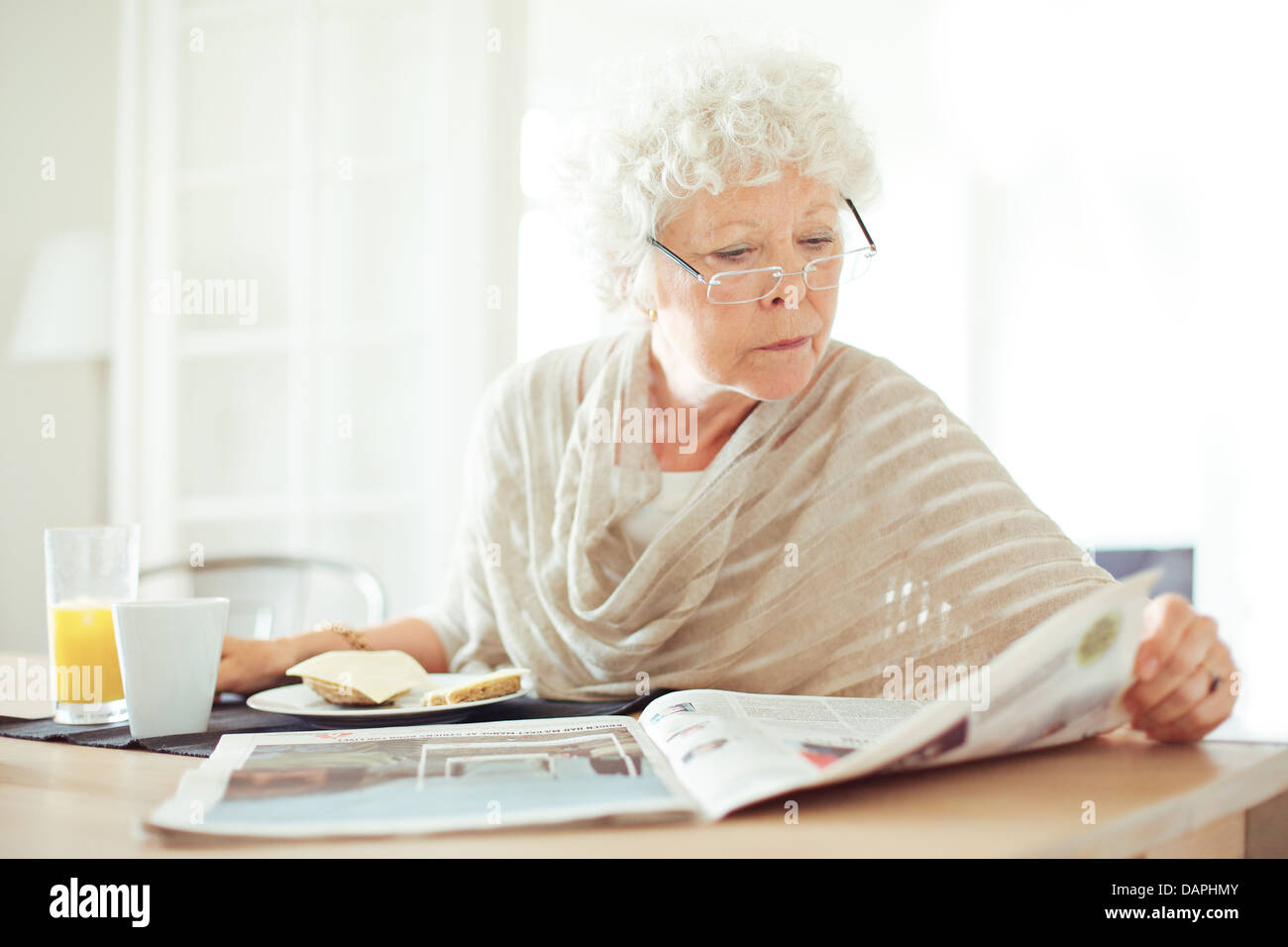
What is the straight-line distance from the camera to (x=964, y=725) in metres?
0.55

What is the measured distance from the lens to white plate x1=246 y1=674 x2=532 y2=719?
0.87 meters

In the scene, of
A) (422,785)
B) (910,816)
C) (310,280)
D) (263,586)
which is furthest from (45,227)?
(910,816)

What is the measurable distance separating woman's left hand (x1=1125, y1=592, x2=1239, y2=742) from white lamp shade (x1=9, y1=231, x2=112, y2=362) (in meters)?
2.81

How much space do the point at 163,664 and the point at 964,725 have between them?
63cm

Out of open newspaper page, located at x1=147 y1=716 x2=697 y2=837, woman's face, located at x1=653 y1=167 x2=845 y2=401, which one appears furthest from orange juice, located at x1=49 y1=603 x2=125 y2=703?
woman's face, located at x1=653 y1=167 x2=845 y2=401

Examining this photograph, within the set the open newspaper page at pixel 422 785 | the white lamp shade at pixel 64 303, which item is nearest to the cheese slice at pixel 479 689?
the open newspaper page at pixel 422 785

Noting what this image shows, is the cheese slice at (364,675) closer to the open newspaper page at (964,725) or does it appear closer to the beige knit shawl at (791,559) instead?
the beige knit shawl at (791,559)

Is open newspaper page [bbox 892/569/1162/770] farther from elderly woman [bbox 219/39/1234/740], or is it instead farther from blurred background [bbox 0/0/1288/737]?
blurred background [bbox 0/0/1288/737]

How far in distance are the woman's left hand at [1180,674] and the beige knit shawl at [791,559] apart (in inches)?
10.1

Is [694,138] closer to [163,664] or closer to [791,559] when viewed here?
[791,559]

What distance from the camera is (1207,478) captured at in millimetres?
3049

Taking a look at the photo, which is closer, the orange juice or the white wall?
the orange juice
